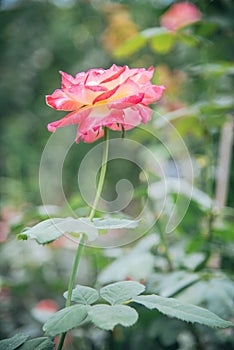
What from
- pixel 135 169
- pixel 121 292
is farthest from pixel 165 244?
pixel 135 169

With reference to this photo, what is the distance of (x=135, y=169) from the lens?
2.36 meters

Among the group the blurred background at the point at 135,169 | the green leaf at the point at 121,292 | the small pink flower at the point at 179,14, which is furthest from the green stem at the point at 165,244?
the small pink flower at the point at 179,14

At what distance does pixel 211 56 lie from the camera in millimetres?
1241

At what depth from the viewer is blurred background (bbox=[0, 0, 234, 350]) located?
2.62ft

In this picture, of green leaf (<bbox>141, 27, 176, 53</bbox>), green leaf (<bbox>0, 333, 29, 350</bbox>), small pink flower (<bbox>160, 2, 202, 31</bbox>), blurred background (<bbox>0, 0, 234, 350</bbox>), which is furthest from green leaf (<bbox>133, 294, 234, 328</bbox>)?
small pink flower (<bbox>160, 2, 202, 31</bbox>)

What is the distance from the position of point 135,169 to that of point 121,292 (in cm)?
193

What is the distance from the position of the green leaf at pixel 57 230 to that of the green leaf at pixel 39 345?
0.36 ft

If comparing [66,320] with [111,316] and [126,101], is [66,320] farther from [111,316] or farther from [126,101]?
[126,101]

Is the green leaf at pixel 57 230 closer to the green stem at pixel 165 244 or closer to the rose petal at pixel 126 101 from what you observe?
the rose petal at pixel 126 101

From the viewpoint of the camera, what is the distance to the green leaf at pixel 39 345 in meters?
0.43

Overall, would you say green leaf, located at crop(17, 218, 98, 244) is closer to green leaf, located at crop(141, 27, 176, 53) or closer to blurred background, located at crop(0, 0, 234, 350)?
blurred background, located at crop(0, 0, 234, 350)

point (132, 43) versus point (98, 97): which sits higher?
point (132, 43)

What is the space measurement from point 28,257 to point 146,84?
113 cm

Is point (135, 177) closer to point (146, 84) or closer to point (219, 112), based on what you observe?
point (219, 112)
